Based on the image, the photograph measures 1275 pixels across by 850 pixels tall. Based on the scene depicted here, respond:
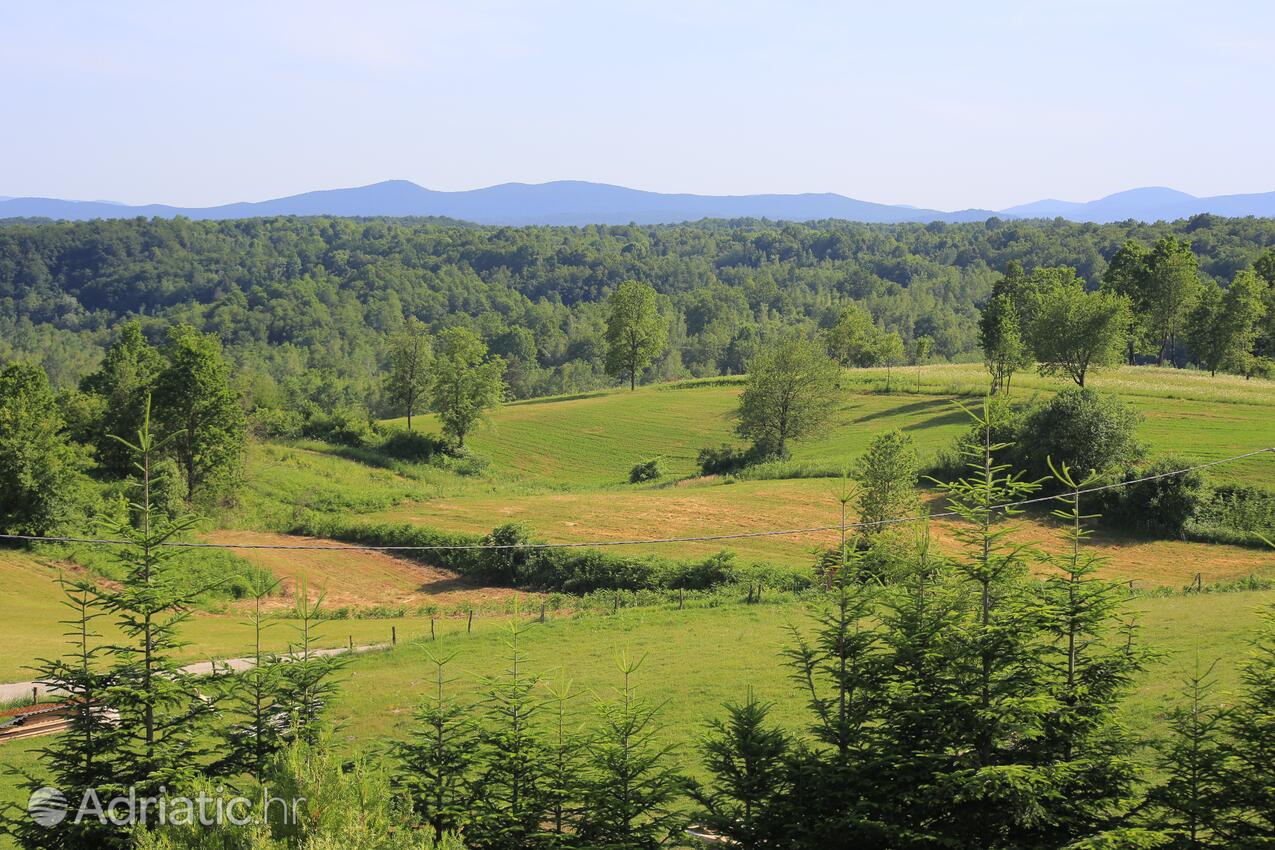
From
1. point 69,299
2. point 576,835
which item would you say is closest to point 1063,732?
point 576,835

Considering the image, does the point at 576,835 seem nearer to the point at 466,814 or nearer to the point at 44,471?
the point at 466,814

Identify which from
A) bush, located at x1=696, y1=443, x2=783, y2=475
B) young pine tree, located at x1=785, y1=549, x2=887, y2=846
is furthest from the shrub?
young pine tree, located at x1=785, y1=549, x2=887, y2=846

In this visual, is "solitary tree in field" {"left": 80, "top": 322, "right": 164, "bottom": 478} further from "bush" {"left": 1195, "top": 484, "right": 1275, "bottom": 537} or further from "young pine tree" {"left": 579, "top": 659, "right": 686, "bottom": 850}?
"bush" {"left": 1195, "top": 484, "right": 1275, "bottom": 537}

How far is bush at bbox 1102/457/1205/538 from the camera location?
39875 mm

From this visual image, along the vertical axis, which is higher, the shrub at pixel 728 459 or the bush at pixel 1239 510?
the bush at pixel 1239 510

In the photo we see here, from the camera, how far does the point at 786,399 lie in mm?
59219

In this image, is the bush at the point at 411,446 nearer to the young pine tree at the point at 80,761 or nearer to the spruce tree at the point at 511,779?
the young pine tree at the point at 80,761

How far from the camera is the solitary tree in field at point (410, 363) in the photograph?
241ft

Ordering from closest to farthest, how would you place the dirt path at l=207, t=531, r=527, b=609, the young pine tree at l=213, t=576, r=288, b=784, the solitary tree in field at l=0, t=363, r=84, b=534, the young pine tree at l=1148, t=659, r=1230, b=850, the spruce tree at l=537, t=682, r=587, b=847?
the young pine tree at l=1148, t=659, r=1230, b=850, the spruce tree at l=537, t=682, r=587, b=847, the young pine tree at l=213, t=576, r=288, b=784, the solitary tree in field at l=0, t=363, r=84, b=534, the dirt path at l=207, t=531, r=527, b=609

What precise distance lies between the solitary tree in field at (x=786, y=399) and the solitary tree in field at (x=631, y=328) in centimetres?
3239

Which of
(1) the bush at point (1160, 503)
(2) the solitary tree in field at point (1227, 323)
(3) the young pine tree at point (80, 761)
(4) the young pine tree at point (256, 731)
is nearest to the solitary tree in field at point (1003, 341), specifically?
(2) the solitary tree in field at point (1227, 323)

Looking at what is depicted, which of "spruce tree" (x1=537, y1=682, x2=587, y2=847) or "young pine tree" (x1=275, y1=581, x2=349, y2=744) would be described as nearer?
A: "spruce tree" (x1=537, y1=682, x2=587, y2=847)

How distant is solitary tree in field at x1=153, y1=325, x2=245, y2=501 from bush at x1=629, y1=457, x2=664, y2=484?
24697 millimetres

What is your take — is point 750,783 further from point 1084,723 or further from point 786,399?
point 786,399
